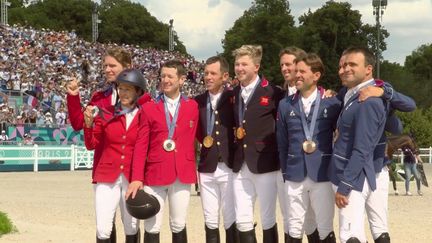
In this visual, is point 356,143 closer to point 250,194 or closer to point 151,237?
point 250,194

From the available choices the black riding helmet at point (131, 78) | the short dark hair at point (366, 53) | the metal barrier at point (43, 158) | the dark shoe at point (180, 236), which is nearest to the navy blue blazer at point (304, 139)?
the short dark hair at point (366, 53)

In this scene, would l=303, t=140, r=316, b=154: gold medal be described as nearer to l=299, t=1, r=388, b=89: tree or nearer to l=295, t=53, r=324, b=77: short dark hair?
l=295, t=53, r=324, b=77: short dark hair

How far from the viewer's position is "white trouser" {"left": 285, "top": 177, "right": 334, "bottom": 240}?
7.29 m

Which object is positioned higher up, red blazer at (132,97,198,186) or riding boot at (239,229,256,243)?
red blazer at (132,97,198,186)

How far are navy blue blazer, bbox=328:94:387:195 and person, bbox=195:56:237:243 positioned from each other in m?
1.48

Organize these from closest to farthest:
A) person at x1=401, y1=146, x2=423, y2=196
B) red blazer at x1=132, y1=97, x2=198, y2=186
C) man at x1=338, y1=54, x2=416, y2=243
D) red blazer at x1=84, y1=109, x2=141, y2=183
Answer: man at x1=338, y1=54, x2=416, y2=243 < red blazer at x1=84, y1=109, x2=141, y2=183 < red blazer at x1=132, y1=97, x2=198, y2=186 < person at x1=401, y1=146, x2=423, y2=196

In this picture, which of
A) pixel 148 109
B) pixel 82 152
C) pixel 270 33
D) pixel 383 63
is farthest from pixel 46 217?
pixel 383 63

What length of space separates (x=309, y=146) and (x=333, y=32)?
71550 millimetres

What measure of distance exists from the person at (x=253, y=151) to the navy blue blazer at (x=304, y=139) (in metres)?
0.44

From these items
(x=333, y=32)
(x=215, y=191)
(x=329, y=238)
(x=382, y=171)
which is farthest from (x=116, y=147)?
(x=333, y=32)

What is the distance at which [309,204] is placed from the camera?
24.6 ft

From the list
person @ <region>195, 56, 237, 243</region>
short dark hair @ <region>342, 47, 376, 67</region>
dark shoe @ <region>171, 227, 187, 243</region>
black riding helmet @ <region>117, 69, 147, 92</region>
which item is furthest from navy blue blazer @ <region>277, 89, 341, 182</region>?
black riding helmet @ <region>117, 69, 147, 92</region>

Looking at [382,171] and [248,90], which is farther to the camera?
[248,90]

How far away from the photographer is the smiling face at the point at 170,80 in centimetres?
783
